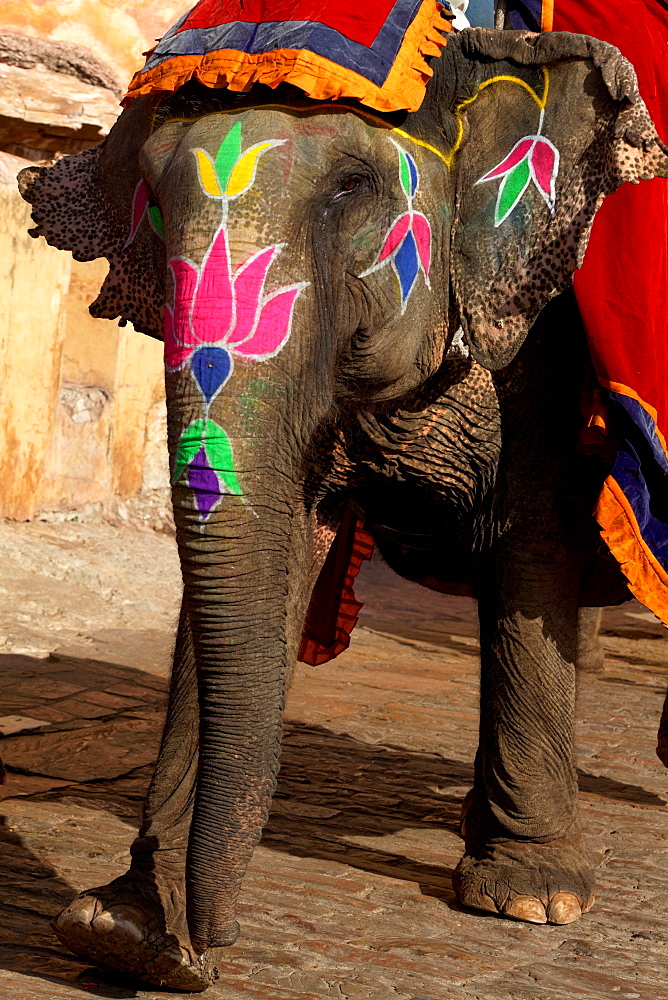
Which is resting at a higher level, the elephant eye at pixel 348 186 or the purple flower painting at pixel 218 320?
→ the elephant eye at pixel 348 186

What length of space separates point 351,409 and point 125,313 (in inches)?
29.5

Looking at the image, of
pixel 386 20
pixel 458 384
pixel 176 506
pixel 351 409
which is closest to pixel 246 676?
pixel 176 506

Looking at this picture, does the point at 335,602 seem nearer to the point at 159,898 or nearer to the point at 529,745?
the point at 529,745

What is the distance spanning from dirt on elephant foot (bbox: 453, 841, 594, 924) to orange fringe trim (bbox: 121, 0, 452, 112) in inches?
76.4

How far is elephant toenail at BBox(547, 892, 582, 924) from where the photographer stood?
3523 mm

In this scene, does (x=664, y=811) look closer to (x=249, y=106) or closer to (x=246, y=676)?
(x=246, y=676)

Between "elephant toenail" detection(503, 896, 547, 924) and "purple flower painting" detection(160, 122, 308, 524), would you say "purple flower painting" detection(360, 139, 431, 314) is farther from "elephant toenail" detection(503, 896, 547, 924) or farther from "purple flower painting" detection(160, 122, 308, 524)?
"elephant toenail" detection(503, 896, 547, 924)

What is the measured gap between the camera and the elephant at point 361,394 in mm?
2617

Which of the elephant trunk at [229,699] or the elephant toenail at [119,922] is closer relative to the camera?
the elephant trunk at [229,699]

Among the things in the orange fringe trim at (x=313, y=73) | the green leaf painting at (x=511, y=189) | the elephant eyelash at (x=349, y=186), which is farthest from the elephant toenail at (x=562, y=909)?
the orange fringe trim at (x=313, y=73)

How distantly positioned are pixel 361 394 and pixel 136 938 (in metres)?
1.27

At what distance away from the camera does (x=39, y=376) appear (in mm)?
9102

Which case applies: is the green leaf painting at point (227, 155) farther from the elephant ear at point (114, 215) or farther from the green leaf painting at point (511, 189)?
the green leaf painting at point (511, 189)

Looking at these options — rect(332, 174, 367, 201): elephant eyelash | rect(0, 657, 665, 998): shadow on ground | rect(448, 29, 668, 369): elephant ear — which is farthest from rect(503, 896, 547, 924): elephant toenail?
rect(332, 174, 367, 201): elephant eyelash
